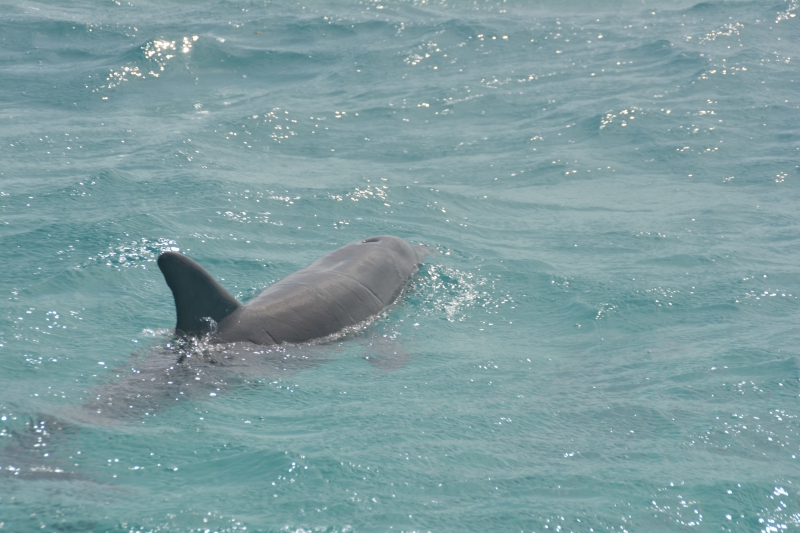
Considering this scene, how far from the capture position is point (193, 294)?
8047 millimetres

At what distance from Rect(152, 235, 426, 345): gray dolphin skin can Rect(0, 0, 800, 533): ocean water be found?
253 mm

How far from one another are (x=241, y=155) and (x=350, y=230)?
4175mm

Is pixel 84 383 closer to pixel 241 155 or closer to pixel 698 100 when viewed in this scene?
pixel 241 155

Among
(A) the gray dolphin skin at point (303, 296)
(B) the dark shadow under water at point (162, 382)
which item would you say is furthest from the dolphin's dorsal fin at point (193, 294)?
(B) the dark shadow under water at point (162, 382)

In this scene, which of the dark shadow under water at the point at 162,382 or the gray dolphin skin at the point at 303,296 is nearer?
the dark shadow under water at the point at 162,382

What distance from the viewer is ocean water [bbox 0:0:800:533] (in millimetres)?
6039

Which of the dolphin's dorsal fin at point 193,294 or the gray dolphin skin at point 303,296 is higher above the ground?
the dolphin's dorsal fin at point 193,294

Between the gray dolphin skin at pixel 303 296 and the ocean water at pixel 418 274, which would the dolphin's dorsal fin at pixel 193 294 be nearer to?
the gray dolphin skin at pixel 303 296

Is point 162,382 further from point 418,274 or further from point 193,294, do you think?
point 418,274

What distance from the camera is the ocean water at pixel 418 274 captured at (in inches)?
238

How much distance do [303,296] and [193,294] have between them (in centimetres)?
139

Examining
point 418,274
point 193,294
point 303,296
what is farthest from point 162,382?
point 418,274

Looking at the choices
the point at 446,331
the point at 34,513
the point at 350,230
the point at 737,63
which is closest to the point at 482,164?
the point at 350,230

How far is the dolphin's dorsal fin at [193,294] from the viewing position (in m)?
7.95
